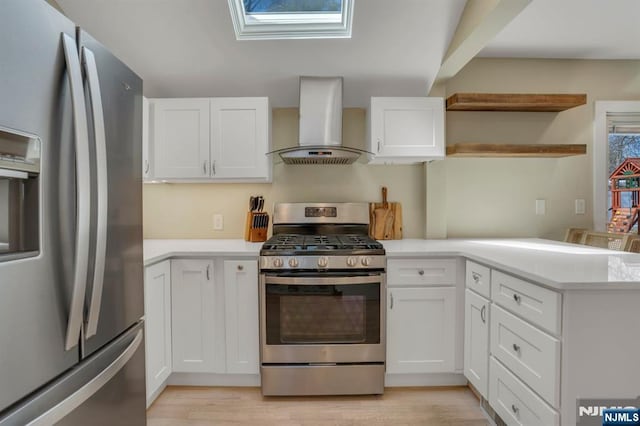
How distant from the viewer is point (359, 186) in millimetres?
2816

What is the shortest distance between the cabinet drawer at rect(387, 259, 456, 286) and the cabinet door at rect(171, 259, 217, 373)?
115 cm

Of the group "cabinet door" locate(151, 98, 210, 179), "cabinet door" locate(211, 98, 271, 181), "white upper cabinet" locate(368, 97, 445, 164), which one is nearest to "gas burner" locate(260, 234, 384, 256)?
"cabinet door" locate(211, 98, 271, 181)

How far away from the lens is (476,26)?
1938mm

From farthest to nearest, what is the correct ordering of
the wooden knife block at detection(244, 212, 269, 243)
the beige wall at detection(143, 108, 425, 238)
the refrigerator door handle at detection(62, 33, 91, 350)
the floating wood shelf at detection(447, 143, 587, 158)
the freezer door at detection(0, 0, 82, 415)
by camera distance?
the beige wall at detection(143, 108, 425, 238)
the wooden knife block at detection(244, 212, 269, 243)
the floating wood shelf at detection(447, 143, 587, 158)
the refrigerator door handle at detection(62, 33, 91, 350)
the freezer door at detection(0, 0, 82, 415)

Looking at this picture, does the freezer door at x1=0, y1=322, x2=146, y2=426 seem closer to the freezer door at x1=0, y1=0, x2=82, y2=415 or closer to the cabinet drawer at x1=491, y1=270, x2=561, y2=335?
the freezer door at x1=0, y1=0, x2=82, y2=415

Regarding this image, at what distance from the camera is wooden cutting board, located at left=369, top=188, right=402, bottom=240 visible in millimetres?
2721

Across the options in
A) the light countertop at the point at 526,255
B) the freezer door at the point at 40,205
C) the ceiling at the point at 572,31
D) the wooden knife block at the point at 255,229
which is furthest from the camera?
the wooden knife block at the point at 255,229

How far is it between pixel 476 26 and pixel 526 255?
129cm

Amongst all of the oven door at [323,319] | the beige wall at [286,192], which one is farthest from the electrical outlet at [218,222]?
the oven door at [323,319]

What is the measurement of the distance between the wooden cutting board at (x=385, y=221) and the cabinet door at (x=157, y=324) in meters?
1.49

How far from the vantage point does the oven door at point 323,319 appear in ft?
6.86

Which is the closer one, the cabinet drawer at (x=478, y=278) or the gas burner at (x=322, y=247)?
the cabinet drawer at (x=478, y=278)

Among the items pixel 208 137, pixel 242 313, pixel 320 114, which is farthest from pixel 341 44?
pixel 242 313

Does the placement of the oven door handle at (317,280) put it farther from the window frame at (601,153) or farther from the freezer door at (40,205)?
the window frame at (601,153)
